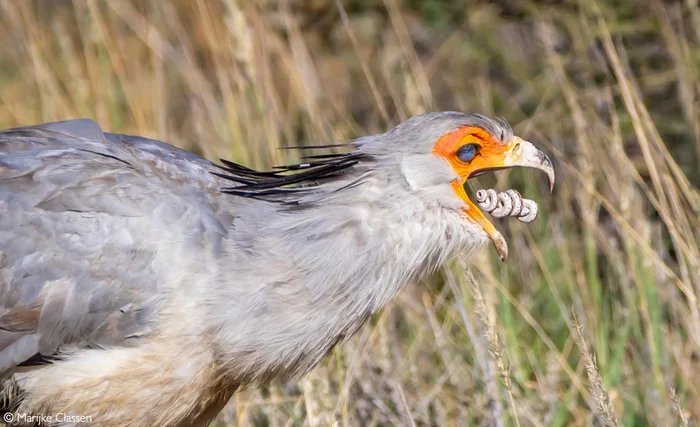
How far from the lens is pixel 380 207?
9.51ft

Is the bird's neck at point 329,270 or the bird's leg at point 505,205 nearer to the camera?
the bird's neck at point 329,270

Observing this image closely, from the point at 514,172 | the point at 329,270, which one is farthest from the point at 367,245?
the point at 514,172

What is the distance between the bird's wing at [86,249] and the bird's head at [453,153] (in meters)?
0.61

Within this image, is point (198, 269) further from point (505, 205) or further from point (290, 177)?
point (505, 205)

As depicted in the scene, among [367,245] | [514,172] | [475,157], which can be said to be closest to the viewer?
[367,245]

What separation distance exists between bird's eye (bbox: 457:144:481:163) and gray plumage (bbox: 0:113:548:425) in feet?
0.23

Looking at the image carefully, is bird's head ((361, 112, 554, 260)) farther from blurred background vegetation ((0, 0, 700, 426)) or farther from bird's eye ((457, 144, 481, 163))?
blurred background vegetation ((0, 0, 700, 426))

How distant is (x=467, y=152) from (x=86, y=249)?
119cm

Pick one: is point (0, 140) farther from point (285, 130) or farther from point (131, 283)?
point (285, 130)

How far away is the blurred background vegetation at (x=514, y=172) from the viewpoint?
12.4 feet

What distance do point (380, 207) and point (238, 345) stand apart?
59cm

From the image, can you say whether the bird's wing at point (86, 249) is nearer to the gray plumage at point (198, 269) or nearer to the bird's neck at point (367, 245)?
the gray plumage at point (198, 269)

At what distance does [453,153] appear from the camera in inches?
116

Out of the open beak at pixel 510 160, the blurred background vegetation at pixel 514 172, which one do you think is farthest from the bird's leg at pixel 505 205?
the blurred background vegetation at pixel 514 172
